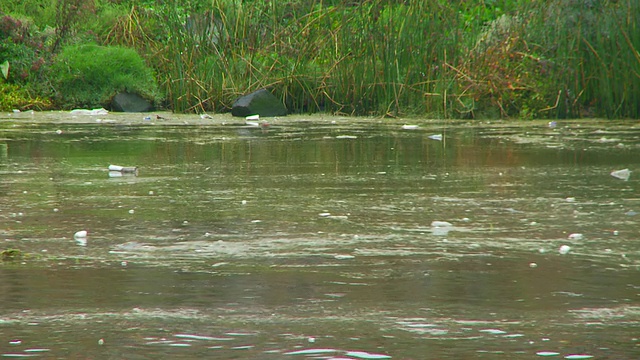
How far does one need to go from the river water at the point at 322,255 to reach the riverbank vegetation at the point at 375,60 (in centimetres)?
317

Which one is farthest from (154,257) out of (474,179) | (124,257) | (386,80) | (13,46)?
(13,46)

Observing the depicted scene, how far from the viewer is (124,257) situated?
14.9 ft

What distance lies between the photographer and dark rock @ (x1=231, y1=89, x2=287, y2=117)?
13672 millimetres

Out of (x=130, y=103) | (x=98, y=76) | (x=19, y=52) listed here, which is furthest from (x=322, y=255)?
(x=19, y=52)

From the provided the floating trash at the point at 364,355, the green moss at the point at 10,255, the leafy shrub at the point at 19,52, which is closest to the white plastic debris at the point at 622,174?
the green moss at the point at 10,255

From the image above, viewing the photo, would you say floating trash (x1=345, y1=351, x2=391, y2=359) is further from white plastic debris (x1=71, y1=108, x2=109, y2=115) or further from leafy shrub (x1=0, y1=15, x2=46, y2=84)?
leafy shrub (x1=0, y1=15, x2=46, y2=84)

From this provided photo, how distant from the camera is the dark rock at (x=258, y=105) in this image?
13672mm

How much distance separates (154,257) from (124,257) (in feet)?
0.43

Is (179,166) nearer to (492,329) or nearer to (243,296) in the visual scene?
(243,296)

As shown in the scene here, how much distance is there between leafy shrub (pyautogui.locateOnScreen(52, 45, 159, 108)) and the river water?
253 inches

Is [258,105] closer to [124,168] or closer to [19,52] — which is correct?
[19,52]

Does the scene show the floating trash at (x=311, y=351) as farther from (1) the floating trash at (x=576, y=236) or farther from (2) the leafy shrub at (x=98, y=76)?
(2) the leafy shrub at (x=98, y=76)

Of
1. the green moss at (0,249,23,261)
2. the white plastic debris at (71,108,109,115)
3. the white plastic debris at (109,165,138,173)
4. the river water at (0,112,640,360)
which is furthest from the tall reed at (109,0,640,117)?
the green moss at (0,249,23,261)

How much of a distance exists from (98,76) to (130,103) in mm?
707
